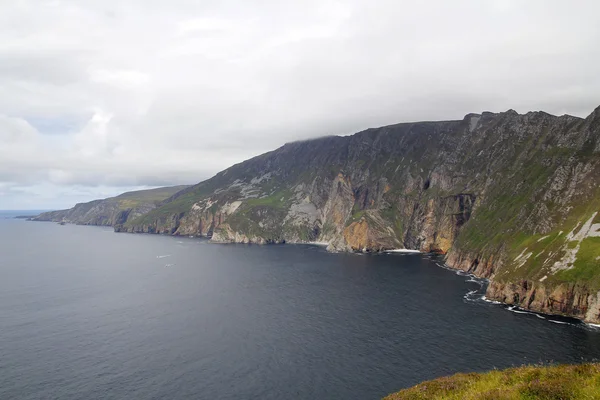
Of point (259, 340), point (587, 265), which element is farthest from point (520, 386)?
point (587, 265)

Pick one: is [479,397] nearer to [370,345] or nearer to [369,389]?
[369,389]

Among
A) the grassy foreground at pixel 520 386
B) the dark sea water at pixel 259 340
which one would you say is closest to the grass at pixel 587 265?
the dark sea water at pixel 259 340

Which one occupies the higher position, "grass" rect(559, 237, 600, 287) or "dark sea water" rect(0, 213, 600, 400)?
"grass" rect(559, 237, 600, 287)

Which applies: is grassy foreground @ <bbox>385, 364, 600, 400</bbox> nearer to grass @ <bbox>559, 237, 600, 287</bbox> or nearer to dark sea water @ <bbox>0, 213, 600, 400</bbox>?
dark sea water @ <bbox>0, 213, 600, 400</bbox>

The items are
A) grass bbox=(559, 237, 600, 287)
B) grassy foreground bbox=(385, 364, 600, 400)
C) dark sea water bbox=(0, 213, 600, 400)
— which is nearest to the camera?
grassy foreground bbox=(385, 364, 600, 400)

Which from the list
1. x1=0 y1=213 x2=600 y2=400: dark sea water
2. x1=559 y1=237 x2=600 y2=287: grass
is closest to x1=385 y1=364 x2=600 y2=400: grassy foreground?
x1=0 y1=213 x2=600 y2=400: dark sea water

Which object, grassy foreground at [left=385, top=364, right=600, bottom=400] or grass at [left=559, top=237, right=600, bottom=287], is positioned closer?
grassy foreground at [left=385, top=364, right=600, bottom=400]

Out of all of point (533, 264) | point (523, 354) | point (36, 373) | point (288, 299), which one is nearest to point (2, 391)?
point (36, 373)
